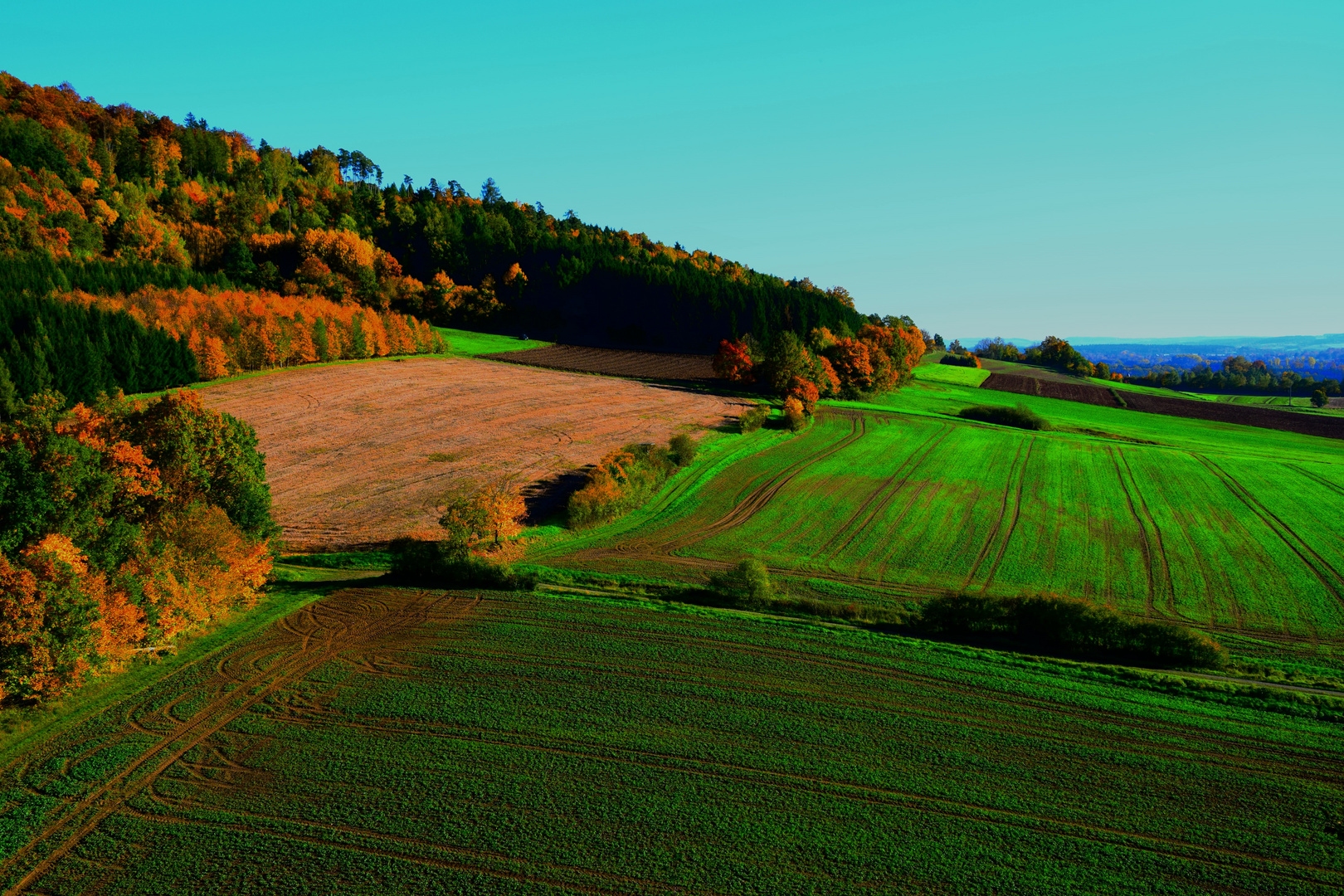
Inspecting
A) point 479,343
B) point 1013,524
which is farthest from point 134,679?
point 479,343

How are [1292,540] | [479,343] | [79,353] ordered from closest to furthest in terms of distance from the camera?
1. [1292,540]
2. [79,353]
3. [479,343]

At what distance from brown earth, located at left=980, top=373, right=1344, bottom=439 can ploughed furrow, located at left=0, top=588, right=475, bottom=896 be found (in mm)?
109226

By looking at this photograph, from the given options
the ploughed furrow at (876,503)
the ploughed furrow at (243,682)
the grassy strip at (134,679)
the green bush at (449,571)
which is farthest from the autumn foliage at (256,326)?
the ploughed furrow at (876,503)

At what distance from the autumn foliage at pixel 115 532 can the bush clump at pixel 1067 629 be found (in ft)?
107

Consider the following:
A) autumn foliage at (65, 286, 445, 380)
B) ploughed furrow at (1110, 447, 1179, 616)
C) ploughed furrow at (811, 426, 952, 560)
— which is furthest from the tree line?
autumn foliage at (65, 286, 445, 380)

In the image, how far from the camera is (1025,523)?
48.0 metres

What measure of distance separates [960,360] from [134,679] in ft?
Answer: 539

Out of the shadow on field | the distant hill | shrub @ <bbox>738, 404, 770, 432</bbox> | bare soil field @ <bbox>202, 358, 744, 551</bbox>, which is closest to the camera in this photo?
the shadow on field

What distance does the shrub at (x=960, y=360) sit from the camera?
15884cm

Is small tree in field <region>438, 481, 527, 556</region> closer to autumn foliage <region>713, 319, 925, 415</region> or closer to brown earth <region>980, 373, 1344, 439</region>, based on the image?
autumn foliage <region>713, 319, 925, 415</region>

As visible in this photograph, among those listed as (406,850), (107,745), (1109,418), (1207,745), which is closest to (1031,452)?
(1109,418)

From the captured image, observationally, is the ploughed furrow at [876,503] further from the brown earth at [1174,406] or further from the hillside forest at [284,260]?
the brown earth at [1174,406]

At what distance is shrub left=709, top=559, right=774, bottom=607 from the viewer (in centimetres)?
3497

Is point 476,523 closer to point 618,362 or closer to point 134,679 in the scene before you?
point 134,679
